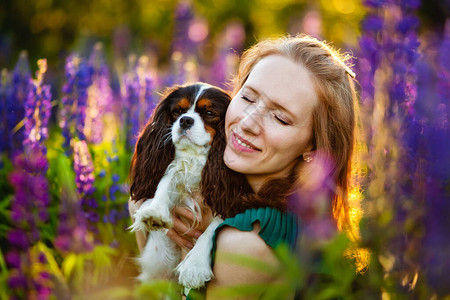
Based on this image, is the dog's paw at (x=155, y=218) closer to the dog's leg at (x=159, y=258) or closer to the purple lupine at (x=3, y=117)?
the dog's leg at (x=159, y=258)

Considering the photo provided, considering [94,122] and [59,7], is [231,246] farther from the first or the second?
[59,7]

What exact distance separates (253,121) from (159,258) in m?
1.08

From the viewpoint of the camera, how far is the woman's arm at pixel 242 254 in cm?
216

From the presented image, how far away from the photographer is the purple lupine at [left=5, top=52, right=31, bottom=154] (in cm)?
357

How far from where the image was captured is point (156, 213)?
2.61 m

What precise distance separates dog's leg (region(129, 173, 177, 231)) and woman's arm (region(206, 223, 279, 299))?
465 millimetres

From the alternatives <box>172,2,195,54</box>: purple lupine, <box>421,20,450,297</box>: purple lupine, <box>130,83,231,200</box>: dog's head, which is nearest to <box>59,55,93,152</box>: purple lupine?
<box>130,83,231,200</box>: dog's head

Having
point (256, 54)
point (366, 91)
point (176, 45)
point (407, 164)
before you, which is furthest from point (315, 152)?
point (176, 45)

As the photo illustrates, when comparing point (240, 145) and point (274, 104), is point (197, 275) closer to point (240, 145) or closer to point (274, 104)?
point (240, 145)

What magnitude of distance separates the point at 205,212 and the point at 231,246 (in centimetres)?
82

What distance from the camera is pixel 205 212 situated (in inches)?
119

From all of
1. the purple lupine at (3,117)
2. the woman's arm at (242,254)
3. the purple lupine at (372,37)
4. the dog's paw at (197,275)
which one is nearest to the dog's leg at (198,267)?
the dog's paw at (197,275)

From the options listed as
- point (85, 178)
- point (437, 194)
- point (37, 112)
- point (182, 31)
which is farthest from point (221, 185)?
point (182, 31)

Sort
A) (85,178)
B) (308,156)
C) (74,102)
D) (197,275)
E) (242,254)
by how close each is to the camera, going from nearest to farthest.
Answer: (242,254)
(197,275)
(308,156)
(85,178)
(74,102)
